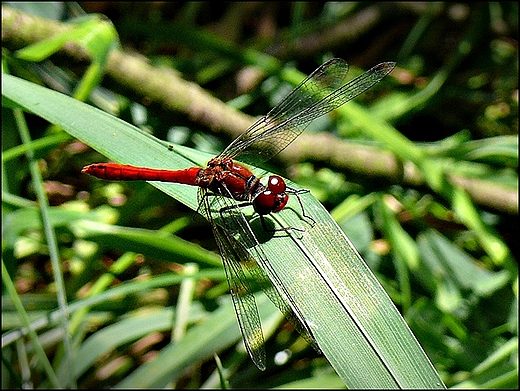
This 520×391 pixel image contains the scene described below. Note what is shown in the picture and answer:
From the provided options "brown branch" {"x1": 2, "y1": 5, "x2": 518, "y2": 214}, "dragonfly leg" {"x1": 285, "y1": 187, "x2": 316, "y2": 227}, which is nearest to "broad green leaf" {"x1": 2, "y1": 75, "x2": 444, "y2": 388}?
"dragonfly leg" {"x1": 285, "y1": 187, "x2": 316, "y2": 227}

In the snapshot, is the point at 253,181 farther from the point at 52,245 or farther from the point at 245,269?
the point at 52,245

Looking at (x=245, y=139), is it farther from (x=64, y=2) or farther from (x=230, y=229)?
(x=64, y=2)

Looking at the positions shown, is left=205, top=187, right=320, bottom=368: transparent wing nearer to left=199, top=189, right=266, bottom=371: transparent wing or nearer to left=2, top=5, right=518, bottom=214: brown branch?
left=199, top=189, right=266, bottom=371: transparent wing

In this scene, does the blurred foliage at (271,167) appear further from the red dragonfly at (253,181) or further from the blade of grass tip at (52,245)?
the red dragonfly at (253,181)

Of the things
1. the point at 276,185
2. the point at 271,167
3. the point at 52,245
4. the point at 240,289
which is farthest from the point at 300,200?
the point at 271,167

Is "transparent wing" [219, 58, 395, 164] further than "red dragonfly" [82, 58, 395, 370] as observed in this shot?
Yes

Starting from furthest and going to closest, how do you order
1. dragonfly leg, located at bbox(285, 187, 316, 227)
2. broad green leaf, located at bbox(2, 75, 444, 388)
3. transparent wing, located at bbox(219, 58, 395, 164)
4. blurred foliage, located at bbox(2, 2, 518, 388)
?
blurred foliage, located at bbox(2, 2, 518, 388) < transparent wing, located at bbox(219, 58, 395, 164) < dragonfly leg, located at bbox(285, 187, 316, 227) < broad green leaf, located at bbox(2, 75, 444, 388)
